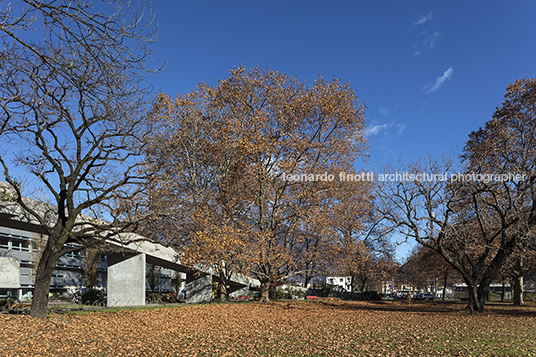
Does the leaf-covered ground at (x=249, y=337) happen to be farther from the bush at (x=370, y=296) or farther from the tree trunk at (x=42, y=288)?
the bush at (x=370, y=296)

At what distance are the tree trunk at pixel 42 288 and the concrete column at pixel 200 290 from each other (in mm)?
16122

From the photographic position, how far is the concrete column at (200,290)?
Answer: 30.3m

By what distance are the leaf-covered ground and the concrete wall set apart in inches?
292

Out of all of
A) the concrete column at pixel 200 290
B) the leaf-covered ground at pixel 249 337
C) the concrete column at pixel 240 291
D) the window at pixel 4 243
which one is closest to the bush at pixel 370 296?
the concrete column at pixel 240 291

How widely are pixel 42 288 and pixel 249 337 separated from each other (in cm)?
852

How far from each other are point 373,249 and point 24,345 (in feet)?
127


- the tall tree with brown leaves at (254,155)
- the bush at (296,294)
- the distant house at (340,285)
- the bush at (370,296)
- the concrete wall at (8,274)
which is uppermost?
the tall tree with brown leaves at (254,155)

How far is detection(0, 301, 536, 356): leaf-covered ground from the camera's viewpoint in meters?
9.54

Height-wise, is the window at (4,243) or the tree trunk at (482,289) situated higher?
the window at (4,243)

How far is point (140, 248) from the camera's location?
78.2 ft

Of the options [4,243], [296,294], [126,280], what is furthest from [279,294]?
[4,243]

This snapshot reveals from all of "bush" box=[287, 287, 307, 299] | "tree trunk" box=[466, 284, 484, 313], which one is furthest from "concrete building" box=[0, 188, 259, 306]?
"tree trunk" box=[466, 284, 484, 313]

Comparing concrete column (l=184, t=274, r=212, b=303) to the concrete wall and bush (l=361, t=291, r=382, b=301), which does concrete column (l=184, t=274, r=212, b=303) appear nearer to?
the concrete wall

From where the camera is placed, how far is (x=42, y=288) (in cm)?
1481
